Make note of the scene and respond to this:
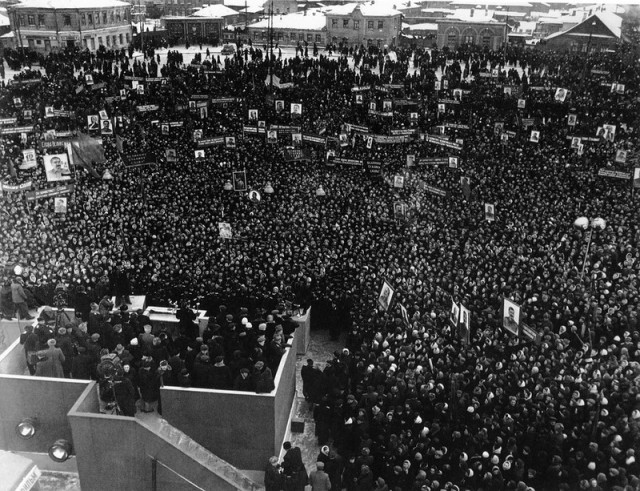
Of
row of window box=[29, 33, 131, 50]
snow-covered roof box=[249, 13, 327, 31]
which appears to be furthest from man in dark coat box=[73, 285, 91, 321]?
snow-covered roof box=[249, 13, 327, 31]

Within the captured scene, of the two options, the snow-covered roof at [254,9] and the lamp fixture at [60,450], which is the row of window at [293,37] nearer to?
the snow-covered roof at [254,9]

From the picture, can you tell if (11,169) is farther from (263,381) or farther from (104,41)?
(104,41)

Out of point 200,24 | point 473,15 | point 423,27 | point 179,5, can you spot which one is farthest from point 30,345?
point 179,5

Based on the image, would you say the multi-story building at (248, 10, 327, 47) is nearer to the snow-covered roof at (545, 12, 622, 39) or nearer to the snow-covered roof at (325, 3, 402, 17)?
the snow-covered roof at (325, 3, 402, 17)

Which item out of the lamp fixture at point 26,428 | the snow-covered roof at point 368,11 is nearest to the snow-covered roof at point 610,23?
the snow-covered roof at point 368,11

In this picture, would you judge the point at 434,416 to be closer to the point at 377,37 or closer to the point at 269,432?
the point at 269,432

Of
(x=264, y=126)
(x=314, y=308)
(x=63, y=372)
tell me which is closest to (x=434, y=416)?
(x=314, y=308)
